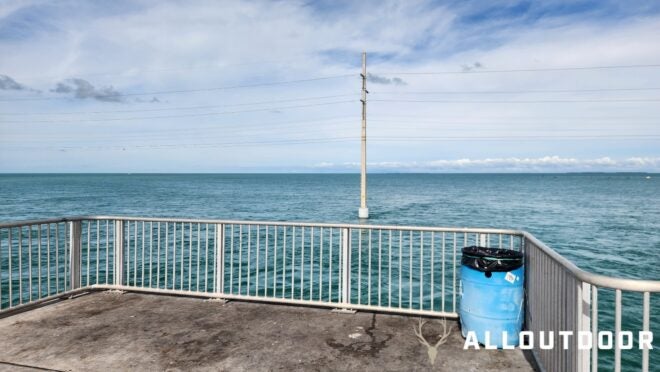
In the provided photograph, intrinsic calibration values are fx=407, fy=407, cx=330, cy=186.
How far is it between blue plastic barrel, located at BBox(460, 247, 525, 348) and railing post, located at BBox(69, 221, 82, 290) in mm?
6070

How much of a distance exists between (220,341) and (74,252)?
348cm

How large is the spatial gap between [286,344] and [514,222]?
35893 mm

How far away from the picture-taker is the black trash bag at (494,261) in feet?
15.0

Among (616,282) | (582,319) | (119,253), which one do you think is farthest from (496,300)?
(119,253)

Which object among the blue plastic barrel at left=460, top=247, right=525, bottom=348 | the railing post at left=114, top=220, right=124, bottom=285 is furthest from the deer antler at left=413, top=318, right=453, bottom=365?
the railing post at left=114, top=220, right=124, bottom=285

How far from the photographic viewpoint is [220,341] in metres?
4.82

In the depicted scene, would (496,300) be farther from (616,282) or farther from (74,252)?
(74,252)

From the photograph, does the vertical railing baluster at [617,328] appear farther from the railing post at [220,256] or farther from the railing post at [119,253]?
the railing post at [119,253]

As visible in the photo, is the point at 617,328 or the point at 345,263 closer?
the point at 617,328

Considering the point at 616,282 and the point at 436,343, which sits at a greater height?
the point at 616,282

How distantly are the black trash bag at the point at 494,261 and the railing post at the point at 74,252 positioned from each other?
6027 millimetres

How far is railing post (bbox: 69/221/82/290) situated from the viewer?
21.7ft

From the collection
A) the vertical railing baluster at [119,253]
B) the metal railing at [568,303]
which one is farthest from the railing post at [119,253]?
the metal railing at [568,303]

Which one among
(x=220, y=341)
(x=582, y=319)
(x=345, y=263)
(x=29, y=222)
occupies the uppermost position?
(x=29, y=222)
